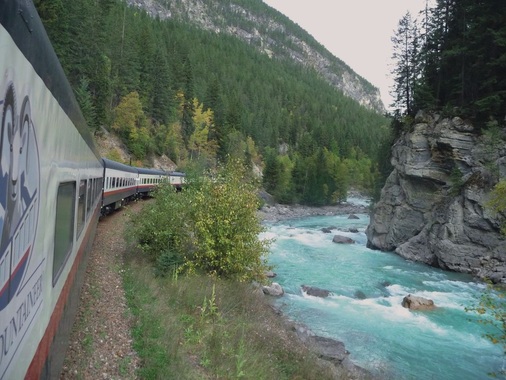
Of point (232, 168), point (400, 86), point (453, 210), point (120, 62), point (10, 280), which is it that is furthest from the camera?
point (120, 62)

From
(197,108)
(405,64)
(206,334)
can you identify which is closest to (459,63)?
(405,64)

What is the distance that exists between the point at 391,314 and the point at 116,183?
15.9 meters

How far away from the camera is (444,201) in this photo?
28781 millimetres

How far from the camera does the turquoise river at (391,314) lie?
1298cm

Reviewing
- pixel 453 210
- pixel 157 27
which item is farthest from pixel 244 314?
pixel 157 27

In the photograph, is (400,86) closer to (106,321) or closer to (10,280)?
(106,321)

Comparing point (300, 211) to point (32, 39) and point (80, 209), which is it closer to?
point (80, 209)

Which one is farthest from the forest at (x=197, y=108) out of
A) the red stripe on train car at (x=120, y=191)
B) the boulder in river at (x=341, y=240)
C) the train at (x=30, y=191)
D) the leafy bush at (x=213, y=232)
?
the boulder in river at (x=341, y=240)

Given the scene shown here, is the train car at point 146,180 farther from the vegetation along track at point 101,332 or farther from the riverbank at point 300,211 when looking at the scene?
the riverbank at point 300,211

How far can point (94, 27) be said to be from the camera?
46.8 meters

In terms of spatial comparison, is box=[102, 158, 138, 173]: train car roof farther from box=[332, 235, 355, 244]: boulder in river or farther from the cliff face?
the cliff face

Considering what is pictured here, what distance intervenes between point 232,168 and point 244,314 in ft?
18.8

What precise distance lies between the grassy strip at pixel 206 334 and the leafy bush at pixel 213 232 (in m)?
0.68

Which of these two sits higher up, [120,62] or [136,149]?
[120,62]
